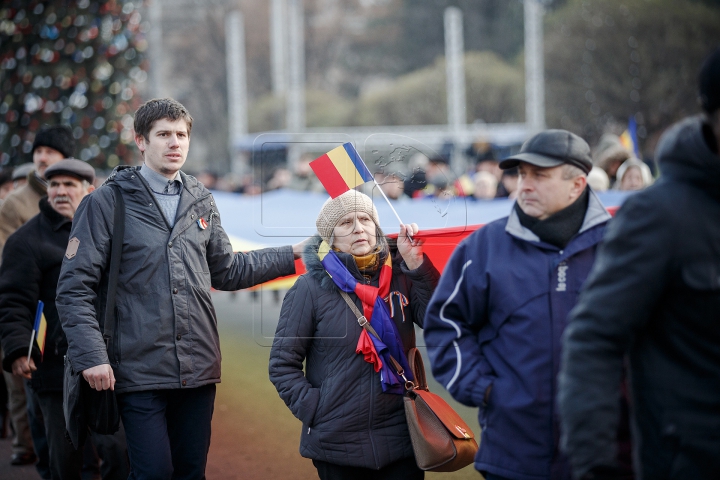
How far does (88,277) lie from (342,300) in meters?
1.15

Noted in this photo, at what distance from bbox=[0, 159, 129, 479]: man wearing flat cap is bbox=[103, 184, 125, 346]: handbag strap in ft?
4.40

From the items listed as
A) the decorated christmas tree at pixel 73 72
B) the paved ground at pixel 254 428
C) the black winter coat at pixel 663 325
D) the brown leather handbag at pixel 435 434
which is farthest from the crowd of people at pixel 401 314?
the decorated christmas tree at pixel 73 72

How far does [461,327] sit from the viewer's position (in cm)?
338

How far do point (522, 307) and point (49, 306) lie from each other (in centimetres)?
334

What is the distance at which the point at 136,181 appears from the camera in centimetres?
443

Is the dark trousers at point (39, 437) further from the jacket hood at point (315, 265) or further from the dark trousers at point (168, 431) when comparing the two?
the jacket hood at point (315, 265)

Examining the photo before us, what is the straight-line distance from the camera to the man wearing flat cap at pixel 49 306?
18.1ft

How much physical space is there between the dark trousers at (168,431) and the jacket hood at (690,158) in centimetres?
259

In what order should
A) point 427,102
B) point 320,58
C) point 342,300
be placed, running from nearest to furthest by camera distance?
point 342,300 < point 427,102 < point 320,58

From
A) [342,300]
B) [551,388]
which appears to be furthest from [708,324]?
[342,300]

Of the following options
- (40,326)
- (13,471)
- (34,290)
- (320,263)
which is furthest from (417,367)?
(13,471)

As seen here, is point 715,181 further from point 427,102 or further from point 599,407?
point 427,102

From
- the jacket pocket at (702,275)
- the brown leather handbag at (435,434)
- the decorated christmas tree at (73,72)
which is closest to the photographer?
the jacket pocket at (702,275)

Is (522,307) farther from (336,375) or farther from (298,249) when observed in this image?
(298,249)
